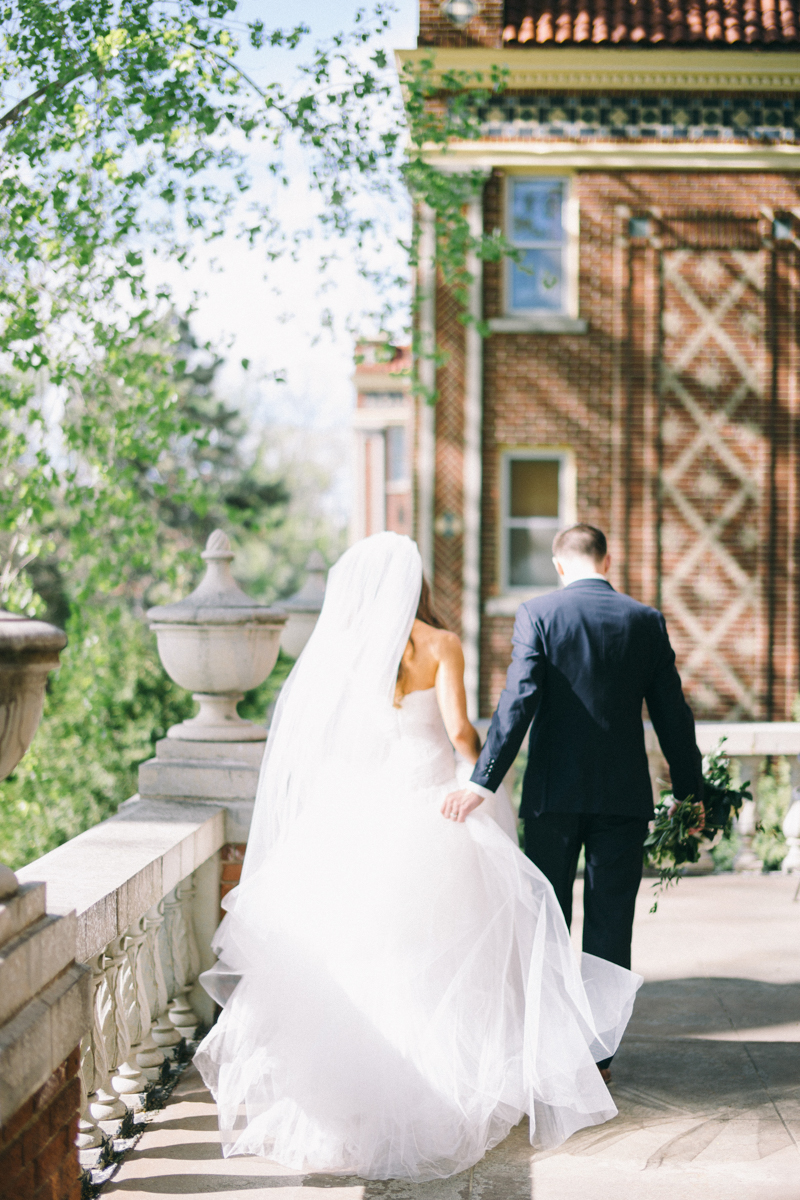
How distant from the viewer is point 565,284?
45.9 ft

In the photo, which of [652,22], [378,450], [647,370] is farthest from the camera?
[378,450]

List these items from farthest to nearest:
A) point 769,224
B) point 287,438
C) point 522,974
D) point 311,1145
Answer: point 287,438 → point 769,224 → point 522,974 → point 311,1145

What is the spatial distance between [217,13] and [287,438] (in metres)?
42.9

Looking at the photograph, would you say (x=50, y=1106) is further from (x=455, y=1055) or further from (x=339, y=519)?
(x=339, y=519)

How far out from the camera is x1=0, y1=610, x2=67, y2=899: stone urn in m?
2.23

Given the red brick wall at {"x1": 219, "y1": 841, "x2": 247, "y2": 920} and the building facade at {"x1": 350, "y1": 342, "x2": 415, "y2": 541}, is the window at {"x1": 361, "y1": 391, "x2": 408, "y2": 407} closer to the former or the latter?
the building facade at {"x1": 350, "y1": 342, "x2": 415, "y2": 541}

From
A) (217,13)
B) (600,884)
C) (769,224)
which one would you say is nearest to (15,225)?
(217,13)

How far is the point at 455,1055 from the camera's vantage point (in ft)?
11.7

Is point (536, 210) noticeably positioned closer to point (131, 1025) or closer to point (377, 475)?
point (377, 475)

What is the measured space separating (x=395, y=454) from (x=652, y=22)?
1180 centimetres

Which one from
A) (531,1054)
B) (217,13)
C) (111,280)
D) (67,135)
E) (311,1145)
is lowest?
(311,1145)

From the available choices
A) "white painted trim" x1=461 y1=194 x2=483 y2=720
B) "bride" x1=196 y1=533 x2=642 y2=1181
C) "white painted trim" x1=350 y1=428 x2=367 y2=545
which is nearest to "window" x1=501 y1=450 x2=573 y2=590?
"white painted trim" x1=461 y1=194 x2=483 y2=720

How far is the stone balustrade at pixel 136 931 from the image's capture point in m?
3.47

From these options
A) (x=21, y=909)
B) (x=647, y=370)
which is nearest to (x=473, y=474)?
(x=647, y=370)
